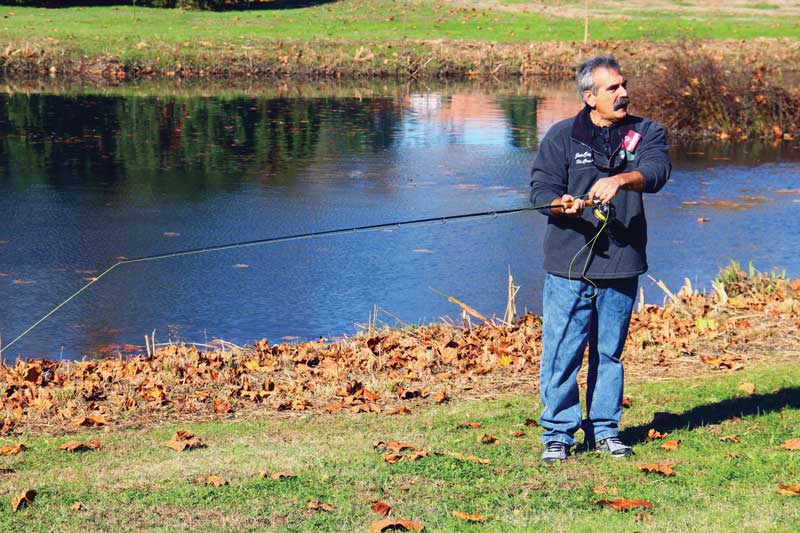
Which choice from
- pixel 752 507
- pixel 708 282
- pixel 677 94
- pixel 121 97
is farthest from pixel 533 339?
pixel 121 97

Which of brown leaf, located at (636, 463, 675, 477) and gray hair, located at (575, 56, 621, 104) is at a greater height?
gray hair, located at (575, 56, 621, 104)

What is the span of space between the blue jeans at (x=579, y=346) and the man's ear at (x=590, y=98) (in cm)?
81

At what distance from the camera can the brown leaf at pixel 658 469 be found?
5152mm

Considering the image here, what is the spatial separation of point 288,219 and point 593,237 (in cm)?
943

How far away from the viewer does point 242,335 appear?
9.77 metres

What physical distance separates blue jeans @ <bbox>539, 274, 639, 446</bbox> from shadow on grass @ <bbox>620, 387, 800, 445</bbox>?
1.25ft

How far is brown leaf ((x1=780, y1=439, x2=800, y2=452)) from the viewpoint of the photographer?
5473 mm

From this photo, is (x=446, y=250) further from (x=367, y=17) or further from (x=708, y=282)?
(x=367, y=17)

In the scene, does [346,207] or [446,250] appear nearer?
[446,250]

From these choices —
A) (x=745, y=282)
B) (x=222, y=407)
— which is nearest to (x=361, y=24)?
(x=745, y=282)

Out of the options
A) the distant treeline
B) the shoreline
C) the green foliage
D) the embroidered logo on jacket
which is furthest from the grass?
the distant treeline

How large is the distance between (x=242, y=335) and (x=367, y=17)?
41.7 meters

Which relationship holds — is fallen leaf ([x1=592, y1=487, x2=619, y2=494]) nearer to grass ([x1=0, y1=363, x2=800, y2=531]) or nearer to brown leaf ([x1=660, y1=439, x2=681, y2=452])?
grass ([x1=0, y1=363, x2=800, y2=531])

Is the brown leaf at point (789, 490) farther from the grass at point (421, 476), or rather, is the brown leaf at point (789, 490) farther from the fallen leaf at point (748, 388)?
the fallen leaf at point (748, 388)
